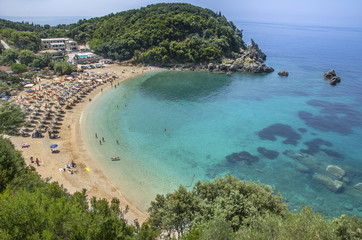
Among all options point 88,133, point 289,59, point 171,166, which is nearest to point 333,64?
point 289,59

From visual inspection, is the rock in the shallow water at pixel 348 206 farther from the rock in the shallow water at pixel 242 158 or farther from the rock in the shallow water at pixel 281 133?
the rock in the shallow water at pixel 281 133

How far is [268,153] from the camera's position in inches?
1314

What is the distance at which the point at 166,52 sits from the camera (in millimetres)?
80312

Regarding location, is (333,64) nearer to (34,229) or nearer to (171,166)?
(171,166)

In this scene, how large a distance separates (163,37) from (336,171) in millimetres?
74179

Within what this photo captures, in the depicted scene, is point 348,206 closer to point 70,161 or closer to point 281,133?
point 281,133

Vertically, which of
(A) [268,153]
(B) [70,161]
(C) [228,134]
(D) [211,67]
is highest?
(D) [211,67]

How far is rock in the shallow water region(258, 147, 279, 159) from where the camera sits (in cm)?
3262

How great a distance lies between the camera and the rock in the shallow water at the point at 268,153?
32625 millimetres

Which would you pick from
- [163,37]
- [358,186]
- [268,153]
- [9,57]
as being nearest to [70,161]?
[268,153]

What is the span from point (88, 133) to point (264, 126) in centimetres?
3343

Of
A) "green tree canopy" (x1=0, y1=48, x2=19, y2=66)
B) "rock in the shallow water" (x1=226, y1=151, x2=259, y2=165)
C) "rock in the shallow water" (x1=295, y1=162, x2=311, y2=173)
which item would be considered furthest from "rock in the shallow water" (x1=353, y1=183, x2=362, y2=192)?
"green tree canopy" (x1=0, y1=48, x2=19, y2=66)

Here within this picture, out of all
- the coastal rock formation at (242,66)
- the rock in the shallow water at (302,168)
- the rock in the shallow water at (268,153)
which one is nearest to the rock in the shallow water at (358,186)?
the rock in the shallow water at (302,168)

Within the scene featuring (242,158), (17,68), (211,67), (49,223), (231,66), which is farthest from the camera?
(231,66)
